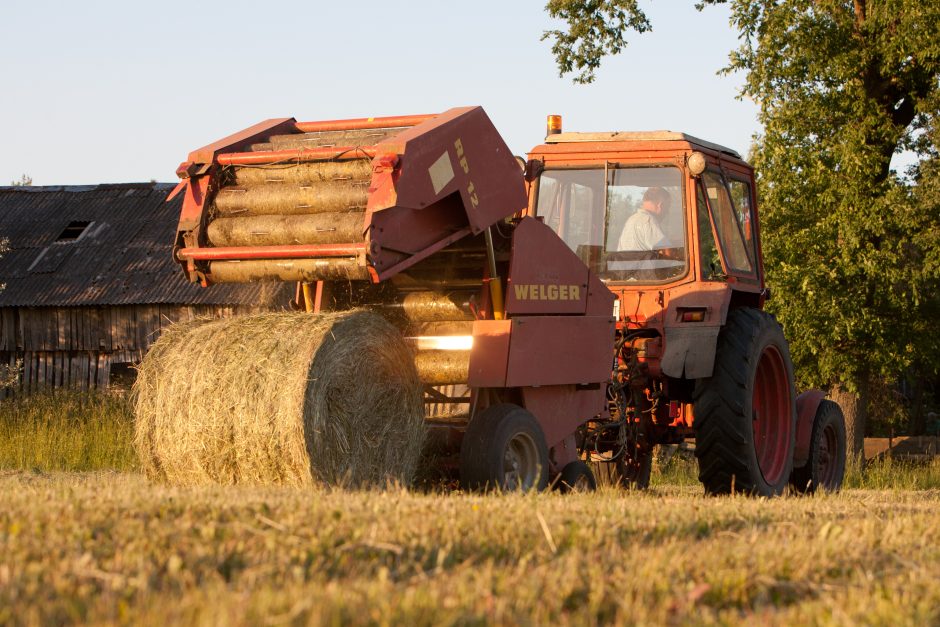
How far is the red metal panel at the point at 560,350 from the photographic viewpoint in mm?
8148

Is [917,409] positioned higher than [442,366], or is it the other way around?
[442,366]

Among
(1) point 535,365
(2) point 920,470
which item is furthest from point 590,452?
(2) point 920,470

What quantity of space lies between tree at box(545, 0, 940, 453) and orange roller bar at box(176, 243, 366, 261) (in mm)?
10163

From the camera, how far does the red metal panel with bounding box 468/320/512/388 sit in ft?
26.2

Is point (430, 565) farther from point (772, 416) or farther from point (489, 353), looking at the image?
point (772, 416)

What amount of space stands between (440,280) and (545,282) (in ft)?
2.24

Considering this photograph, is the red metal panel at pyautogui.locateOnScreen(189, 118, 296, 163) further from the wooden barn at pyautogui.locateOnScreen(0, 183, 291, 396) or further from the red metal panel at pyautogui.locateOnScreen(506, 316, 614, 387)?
the wooden barn at pyautogui.locateOnScreen(0, 183, 291, 396)

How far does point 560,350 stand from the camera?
8578mm

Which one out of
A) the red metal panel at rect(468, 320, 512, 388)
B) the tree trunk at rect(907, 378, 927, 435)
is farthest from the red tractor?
the tree trunk at rect(907, 378, 927, 435)

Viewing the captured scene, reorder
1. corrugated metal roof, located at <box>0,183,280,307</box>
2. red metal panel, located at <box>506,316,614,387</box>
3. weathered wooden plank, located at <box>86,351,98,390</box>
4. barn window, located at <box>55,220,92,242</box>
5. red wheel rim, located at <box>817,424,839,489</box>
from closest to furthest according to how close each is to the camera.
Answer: red metal panel, located at <box>506,316,614,387</box>, red wheel rim, located at <box>817,424,839,489</box>, corrugated metal roof, located at <box>0,183,280,307</box>, weathered wooden plank, located at <box>86,351,98,390</box>, barn window, located at <box>55,220,92,242</box>

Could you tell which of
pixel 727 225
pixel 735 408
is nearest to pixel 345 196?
pixel 735 408

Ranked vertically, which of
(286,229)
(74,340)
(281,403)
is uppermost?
(286,229)

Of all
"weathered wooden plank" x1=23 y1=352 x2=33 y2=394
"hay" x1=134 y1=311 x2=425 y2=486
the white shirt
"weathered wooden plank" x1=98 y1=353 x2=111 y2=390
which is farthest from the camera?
"weathered wooden plank" x1=23 y1=352 x2=33 y2=394

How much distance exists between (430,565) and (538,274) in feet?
14.3
